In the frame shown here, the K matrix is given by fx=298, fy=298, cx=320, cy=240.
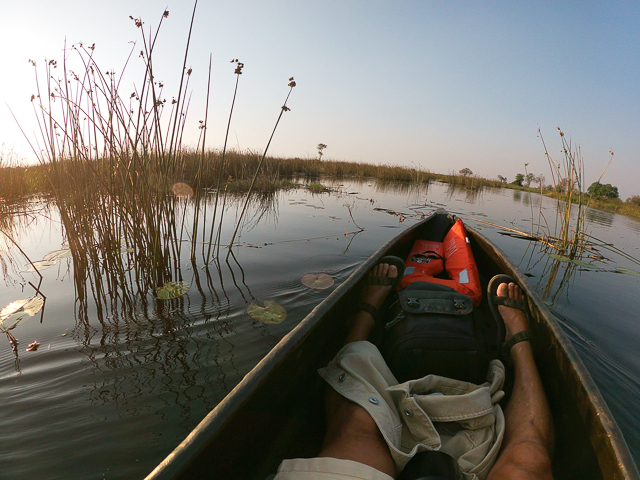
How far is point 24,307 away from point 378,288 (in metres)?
2.30

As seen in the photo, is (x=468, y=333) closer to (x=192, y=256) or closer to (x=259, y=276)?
(x=259, y=276)

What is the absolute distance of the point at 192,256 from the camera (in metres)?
3.11

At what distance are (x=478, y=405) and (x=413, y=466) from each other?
37 centimetres

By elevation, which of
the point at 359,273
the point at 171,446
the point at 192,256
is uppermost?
the point at 359,273

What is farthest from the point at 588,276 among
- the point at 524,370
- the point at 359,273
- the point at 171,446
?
the point at 171,446

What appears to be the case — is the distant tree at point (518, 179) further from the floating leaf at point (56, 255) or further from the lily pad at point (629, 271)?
the floating leaf at point (56, 255)

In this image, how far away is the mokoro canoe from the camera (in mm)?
688

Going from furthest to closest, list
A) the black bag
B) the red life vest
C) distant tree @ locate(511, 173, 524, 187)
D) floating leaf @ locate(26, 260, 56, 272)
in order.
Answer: distant tree @ locate(511, 173, 524, 187), floating leaf @ locate(26, 260, 56, 272), the red life vest, the black bag

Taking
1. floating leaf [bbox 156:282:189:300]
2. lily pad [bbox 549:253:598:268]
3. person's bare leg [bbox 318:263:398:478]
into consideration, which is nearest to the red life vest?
person's bare leg [bbox 318:263:398:478]

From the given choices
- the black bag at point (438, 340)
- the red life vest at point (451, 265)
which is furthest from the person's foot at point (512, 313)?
the red life vest at point (451, 265)

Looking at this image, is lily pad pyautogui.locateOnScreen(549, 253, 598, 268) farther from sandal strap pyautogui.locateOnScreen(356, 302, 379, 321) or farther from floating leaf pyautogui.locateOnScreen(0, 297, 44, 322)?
floating leaf pyautogui.locateOnScreen(0, 297, 44, 322)

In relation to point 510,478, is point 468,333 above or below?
above

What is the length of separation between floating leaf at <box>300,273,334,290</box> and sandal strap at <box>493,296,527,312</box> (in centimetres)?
144

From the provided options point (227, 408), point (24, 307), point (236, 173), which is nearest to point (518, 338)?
point (227, 408)
